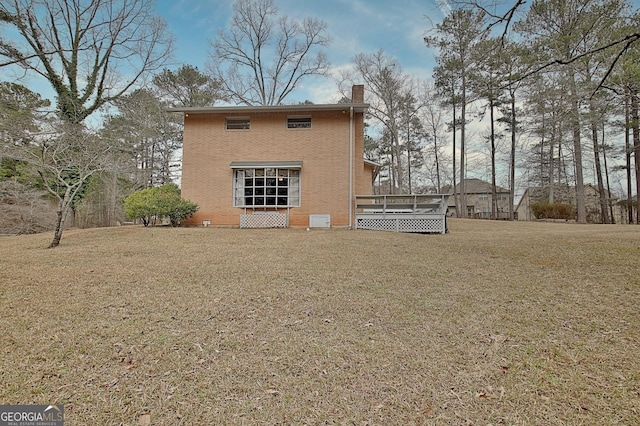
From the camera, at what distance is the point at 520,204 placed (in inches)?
1310

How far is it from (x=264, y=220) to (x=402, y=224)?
18.0ft

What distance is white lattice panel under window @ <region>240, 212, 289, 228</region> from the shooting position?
1256cm

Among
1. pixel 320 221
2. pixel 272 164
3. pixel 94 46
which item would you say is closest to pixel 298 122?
pixel 272 164

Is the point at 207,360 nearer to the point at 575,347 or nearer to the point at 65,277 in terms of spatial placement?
the point at 575,347

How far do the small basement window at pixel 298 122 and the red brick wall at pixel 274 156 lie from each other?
18 cm

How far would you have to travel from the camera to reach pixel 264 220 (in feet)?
41.4

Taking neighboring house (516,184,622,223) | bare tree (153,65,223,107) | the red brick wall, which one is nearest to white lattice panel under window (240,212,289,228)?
the red brick wall

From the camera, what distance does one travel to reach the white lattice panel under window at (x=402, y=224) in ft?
38.0

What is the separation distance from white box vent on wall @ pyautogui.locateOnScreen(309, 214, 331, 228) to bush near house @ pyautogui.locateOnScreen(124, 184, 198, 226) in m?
4.78

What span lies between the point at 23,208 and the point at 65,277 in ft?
39.6

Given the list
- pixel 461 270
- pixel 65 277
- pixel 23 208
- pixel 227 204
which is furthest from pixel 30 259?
pixel 23 208

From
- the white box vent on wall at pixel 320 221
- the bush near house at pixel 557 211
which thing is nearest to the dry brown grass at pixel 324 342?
the white box vent on wall at pixel 320 221

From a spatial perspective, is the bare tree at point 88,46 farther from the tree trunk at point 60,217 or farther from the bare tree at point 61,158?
the tree trunk at point 60,217

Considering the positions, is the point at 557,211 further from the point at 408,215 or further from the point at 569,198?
the point at 408,215
